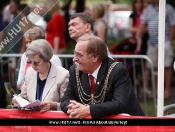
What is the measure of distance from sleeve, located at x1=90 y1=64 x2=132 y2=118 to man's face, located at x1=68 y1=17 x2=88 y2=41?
4.29 ft

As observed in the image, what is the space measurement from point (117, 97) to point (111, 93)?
13cm

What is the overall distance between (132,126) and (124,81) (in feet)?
1.66

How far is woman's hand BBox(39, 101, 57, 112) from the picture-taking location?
5.22 metres

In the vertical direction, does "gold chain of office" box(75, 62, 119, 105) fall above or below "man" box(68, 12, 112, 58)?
below

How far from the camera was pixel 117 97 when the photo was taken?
486 centimetres

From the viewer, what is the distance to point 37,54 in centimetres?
572

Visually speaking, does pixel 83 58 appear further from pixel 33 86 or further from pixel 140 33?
pixel 140 33

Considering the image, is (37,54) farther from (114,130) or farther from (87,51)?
(114,130)

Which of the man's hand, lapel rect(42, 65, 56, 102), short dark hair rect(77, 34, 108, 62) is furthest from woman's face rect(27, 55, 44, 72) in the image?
the man's hand

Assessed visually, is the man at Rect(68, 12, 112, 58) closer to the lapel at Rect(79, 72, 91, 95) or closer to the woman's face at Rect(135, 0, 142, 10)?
the lapel at Rect(79, 72, 91, 95)

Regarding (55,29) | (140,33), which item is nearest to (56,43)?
(55,29)

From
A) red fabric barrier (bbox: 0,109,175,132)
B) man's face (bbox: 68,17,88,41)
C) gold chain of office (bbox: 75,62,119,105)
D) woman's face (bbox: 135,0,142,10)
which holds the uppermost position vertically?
woman's face (bbox: 135,0,142,10)

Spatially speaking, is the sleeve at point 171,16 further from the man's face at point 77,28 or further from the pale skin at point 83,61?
the pale skin at point 83,61

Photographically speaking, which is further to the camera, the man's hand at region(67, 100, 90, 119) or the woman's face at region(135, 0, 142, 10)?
the woman's face at region(135, 0, 142, 10)
